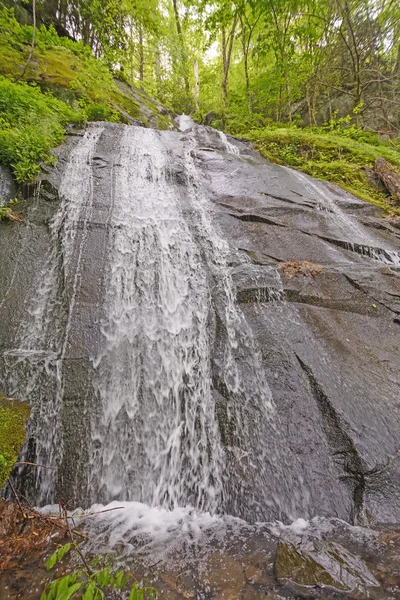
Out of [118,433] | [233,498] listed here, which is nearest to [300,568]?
[233,498]

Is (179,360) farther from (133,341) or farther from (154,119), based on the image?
(154,119)

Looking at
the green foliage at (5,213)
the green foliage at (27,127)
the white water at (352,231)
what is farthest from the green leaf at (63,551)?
the white water at (352,231)

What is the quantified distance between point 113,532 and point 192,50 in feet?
→ 81.4

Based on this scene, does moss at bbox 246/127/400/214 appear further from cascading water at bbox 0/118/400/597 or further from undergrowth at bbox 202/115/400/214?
cascading water at bbox 0/118/400/597

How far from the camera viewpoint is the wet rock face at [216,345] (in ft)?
9.31

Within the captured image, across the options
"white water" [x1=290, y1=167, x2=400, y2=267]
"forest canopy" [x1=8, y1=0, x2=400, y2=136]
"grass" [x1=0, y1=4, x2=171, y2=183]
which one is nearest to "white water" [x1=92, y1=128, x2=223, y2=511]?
"grass" [x1=0, y1=4, x2=171, y2=183]

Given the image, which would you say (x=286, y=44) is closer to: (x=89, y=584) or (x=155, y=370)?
(x=155, y=370)

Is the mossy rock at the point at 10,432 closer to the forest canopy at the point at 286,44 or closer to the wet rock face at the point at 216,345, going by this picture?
the wet rock face at the point at 216,345

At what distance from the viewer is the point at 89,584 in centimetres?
147

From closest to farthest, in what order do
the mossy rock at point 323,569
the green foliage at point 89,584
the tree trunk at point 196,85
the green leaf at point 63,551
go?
1. the green foliage at point 89,584
2. the green leaf at point 63,551
3. the mossy rock at point 323,569
4. the tree trunk at point 196,85

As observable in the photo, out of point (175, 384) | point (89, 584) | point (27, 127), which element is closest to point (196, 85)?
point (27, 127)

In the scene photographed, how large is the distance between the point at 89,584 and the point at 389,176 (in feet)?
31.5

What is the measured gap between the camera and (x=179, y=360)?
147 inches

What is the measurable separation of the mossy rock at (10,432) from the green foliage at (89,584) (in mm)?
767
